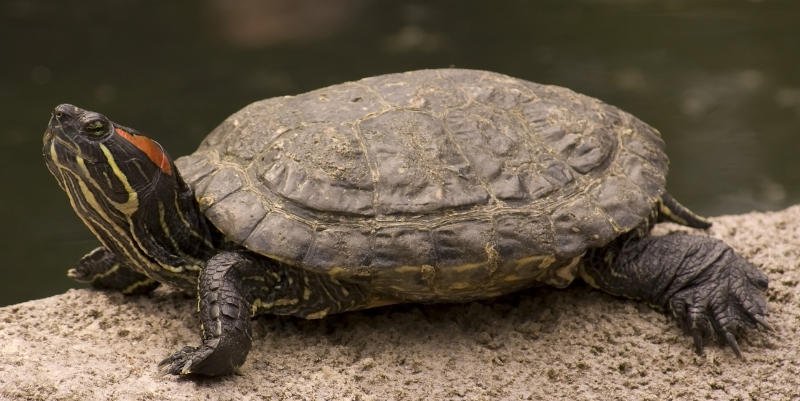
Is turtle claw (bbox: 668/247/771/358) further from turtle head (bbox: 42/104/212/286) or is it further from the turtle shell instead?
turtle head (bbox: 42/104/212/286)

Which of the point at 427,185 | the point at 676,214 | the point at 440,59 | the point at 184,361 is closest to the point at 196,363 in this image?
the point at 184,361

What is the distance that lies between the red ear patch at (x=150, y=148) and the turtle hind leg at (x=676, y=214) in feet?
7.71

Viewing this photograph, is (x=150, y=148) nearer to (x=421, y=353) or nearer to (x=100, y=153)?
(x=100, y=153)

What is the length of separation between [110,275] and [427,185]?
5.14ft

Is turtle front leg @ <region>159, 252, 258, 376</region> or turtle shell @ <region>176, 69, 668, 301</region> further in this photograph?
turtle shell @ <region>176, 69, 668, 301</region>

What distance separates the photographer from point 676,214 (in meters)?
4.39

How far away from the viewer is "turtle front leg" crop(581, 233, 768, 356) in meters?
3.62

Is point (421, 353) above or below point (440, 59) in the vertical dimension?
below

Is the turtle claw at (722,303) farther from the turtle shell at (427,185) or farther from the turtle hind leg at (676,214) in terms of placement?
the turtle hind leg at (676,214)

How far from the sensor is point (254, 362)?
340cm

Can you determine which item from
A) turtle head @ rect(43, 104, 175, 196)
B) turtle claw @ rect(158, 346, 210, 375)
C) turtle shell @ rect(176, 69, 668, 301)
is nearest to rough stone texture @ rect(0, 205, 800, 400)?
→ turtle claw @ rect(158, 346, 210, 375)

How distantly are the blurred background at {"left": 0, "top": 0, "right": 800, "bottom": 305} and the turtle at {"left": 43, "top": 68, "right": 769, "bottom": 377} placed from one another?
108 inches

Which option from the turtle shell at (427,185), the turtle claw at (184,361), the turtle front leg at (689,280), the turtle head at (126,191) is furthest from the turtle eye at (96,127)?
the turtle front leg at (689,280)

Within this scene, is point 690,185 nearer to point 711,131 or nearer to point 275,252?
point 711,131
